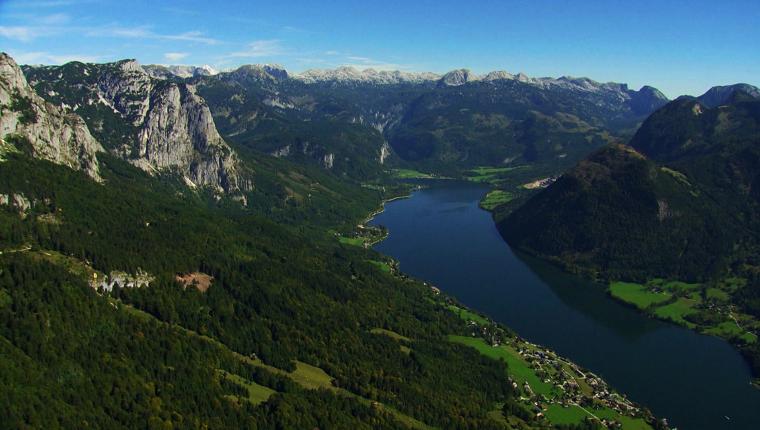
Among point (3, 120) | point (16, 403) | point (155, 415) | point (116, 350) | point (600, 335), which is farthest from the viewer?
point (3, 120)

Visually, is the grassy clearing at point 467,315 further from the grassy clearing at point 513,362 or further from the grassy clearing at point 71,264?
the grassy clearing at point 71,264

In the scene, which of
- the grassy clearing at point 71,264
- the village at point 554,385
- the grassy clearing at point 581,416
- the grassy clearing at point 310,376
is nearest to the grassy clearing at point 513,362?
the village at point 554,385

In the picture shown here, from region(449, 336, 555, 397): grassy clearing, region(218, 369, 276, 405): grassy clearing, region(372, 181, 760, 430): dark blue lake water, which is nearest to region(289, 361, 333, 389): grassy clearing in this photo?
region(218, 369, 276, 405): grassy clearing

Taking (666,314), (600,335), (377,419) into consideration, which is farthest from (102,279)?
(666,314)

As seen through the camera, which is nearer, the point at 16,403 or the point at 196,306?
the point at 16,403

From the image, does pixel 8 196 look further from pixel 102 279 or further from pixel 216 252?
pixel 216 252

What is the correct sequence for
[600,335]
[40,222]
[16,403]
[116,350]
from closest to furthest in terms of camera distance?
[16,403], [116,350], [40,222], [600,335]

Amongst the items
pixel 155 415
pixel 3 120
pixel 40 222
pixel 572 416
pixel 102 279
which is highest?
pixel 3 120
